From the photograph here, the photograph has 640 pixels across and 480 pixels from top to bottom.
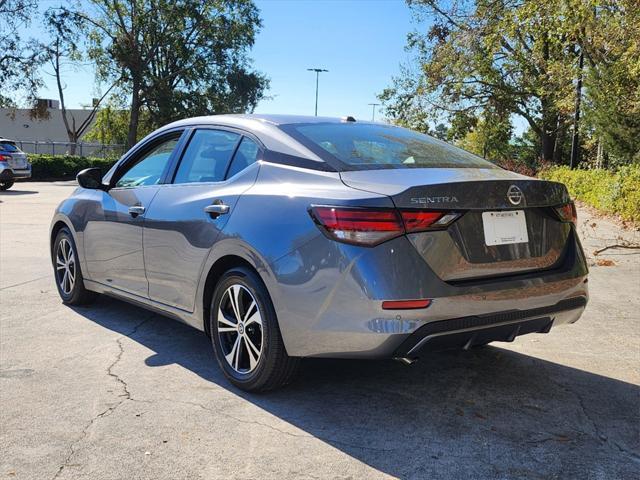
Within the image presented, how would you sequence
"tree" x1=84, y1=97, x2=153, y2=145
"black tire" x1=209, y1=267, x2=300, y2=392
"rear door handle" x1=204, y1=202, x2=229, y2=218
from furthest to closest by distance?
1. "tree" x1=84, y1=97, x2=153, y2=145
2. "rear door handle" x1=204, y1=202, x2=229, y2=218
3. "black tire" x1=209, y1=267, x2=300, y2=392

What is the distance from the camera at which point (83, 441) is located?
3184 millimetres

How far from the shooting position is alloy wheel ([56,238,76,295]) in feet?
19.1

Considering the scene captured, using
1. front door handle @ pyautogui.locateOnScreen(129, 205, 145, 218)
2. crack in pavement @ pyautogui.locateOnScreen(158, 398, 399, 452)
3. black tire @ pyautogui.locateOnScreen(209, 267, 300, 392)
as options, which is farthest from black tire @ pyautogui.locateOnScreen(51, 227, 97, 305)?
crack in pavement @ pyautogui.locateOnScreen(158, 398, 399, 452)

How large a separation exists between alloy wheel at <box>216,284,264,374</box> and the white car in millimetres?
18985

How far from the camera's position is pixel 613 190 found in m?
14.6

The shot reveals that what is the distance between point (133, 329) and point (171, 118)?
130 ft

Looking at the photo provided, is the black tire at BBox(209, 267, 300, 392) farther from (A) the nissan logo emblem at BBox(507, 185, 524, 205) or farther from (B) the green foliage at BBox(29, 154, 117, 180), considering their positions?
(B) the green foliage at BBox(29, 154, 117, 180)

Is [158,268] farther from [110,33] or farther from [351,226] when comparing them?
[110,33]

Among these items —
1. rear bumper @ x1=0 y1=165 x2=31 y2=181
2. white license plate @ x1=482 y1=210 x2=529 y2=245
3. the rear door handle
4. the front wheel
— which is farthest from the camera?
the front wheel

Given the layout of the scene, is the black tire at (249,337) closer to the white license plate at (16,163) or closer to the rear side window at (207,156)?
the rear side window at (207,156)

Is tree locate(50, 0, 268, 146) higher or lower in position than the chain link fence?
higher

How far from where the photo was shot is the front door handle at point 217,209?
3895 millimetres

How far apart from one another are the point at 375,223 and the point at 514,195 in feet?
2.72

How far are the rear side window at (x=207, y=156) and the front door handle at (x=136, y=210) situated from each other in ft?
1.15
